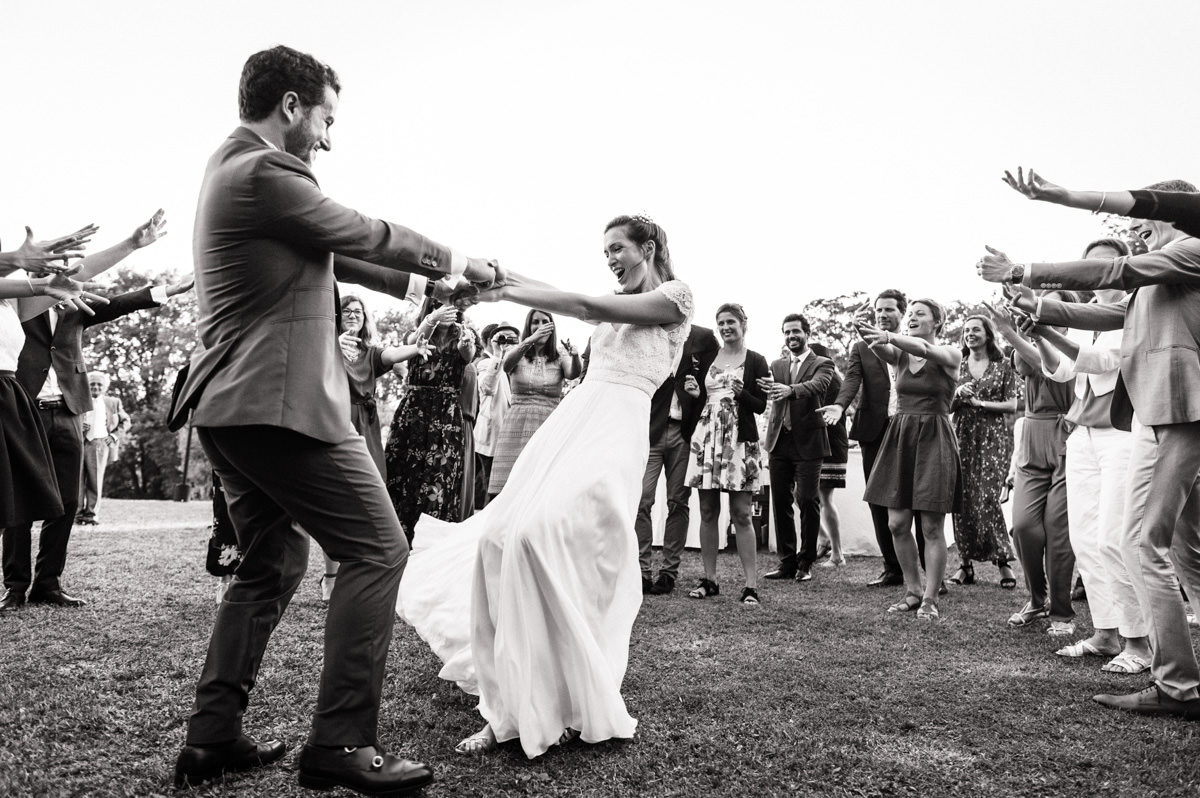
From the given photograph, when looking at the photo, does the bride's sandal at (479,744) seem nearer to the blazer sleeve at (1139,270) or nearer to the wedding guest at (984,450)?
the blazer sleeve at (1139,270)

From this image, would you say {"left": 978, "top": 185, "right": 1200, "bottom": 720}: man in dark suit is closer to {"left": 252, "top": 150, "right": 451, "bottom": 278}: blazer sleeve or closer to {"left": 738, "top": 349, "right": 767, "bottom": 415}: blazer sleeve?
{"left": 252, "top": 150, "right": 451, "bottom": 278}: blazer sleeve

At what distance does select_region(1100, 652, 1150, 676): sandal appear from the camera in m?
4.79

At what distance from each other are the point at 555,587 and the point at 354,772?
3.15 ft

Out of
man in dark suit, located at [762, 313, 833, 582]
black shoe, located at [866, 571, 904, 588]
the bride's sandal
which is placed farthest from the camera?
man in dark suit, located at [762, 313, 833, 582]

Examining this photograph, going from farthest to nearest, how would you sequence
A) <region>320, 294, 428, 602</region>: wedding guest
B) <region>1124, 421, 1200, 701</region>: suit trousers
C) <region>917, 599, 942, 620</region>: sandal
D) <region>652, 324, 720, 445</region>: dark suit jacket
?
<region>652, 324, 720, 445</region>: dark suit jacket, <region>320, 294, 428, 602</region>: wedding guest, <region>917, 599, 942, 620</region>: sandal, <region>1124, 421, 1200, 701</region>: suit trousers

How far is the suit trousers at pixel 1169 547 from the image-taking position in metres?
3.93

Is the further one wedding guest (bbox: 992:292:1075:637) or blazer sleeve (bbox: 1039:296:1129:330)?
wedding guest (bbox: 992:292:1075:637)

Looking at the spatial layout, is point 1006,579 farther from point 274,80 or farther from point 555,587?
point 274,80

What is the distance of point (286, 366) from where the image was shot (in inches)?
107

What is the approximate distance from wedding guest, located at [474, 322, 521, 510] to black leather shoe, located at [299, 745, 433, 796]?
663cm

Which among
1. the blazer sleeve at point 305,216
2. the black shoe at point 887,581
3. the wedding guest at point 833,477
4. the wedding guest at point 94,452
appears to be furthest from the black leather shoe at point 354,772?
the wedding guest at point 94,452

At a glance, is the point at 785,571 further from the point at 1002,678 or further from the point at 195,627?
the point at 195,627

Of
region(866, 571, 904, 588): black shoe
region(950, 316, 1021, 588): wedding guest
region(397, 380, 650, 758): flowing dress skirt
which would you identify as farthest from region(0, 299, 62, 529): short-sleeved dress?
region(950, 316, 1021, 588): wedding guest

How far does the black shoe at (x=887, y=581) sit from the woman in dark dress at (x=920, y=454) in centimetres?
109
